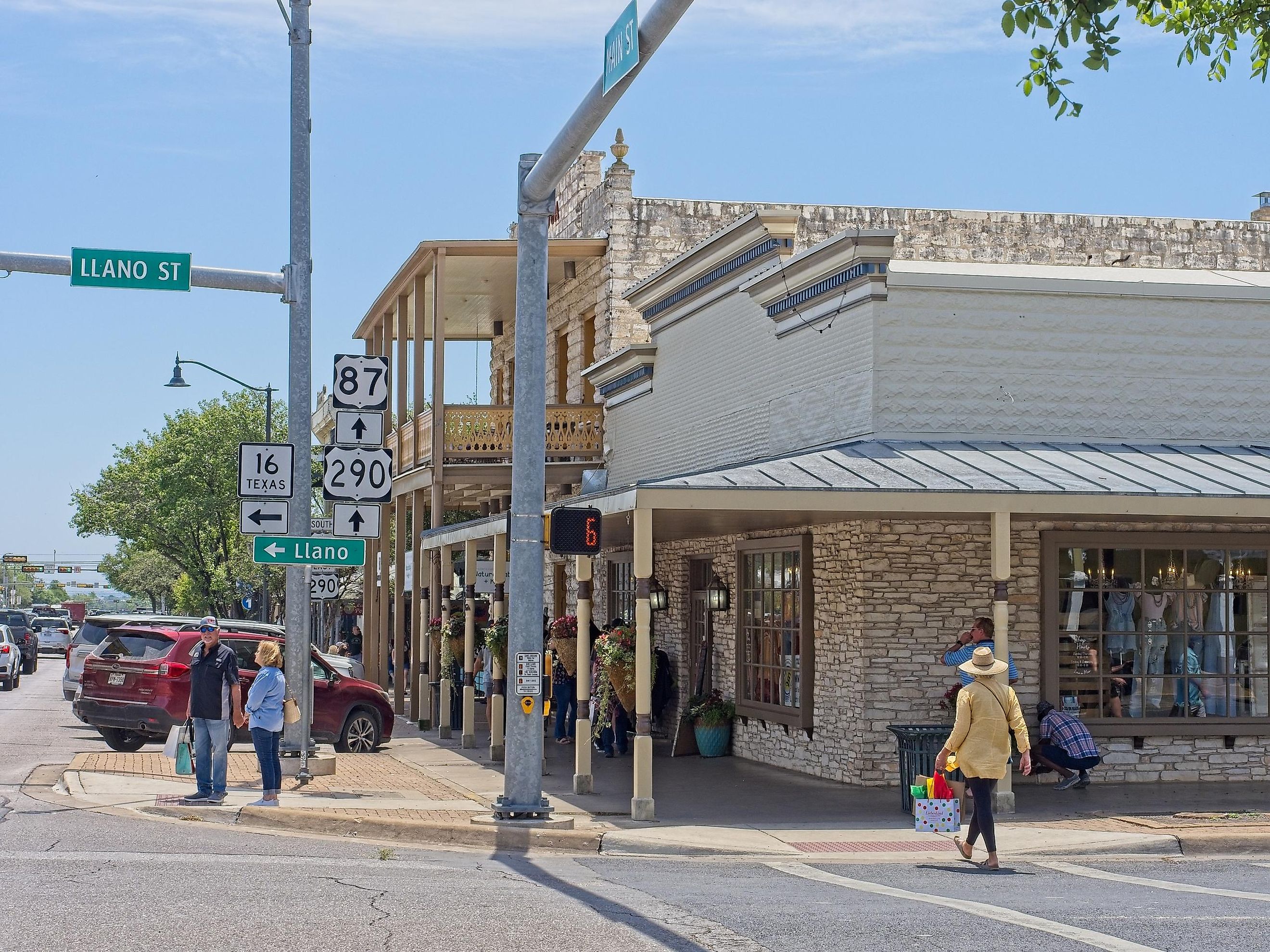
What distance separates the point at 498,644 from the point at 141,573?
84.8 metres

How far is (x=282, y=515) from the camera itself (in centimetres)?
1598

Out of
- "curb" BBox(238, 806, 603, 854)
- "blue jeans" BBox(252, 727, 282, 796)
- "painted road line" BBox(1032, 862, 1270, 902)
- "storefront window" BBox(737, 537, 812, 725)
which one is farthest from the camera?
"storefront window" BBox(737, 537, 812, 725)

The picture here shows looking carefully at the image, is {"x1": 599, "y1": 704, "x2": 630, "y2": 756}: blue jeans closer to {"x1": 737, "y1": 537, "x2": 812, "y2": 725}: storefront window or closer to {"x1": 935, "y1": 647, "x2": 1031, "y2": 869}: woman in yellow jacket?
{"x1": 737, "y1": 537, "x2": 812, "y2": 725}: storefront window

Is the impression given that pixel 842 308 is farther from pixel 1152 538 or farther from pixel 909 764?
pixel 909 764

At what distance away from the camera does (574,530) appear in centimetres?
1338

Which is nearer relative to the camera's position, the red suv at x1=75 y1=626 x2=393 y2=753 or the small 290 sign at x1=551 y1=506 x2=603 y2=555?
the small 290 sign at x1=551 y1=506 x2=603 y2=555

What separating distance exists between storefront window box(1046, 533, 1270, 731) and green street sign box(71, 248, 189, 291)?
940 centimetres

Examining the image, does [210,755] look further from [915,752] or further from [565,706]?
[565,706]

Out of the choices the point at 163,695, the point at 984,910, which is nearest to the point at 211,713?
the point at 163,695

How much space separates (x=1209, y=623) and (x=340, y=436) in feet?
30.6

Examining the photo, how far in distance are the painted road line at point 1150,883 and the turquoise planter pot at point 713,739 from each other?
25.9 feet

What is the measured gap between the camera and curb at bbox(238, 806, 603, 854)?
12.3 m

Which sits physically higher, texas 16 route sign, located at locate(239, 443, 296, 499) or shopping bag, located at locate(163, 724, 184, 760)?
texas 16 route sign, located at locate(239, 443, 296, 499)

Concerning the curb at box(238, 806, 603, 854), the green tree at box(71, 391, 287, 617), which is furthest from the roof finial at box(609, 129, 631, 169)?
the green tree at box(71, 391, 287, 617)
